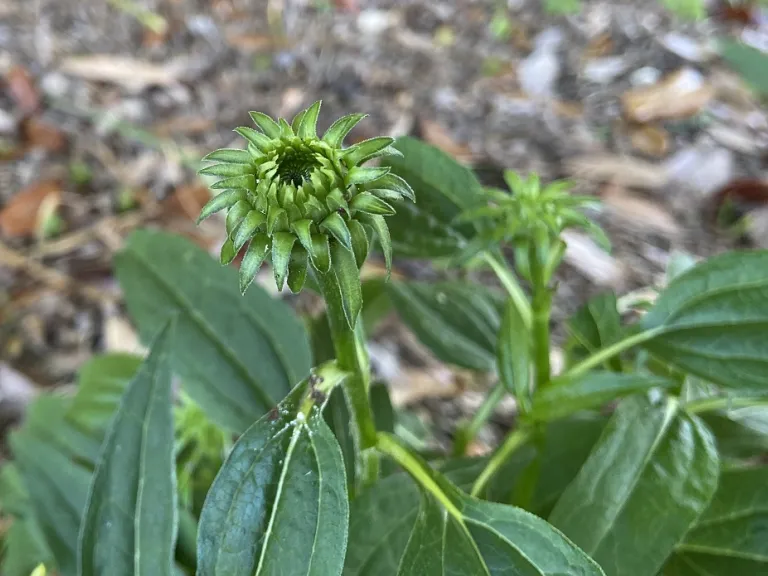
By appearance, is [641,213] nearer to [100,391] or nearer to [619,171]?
[619,171]

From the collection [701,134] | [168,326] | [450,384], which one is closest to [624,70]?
[701,134]

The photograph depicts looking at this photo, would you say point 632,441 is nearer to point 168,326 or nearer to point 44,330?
point 168,326

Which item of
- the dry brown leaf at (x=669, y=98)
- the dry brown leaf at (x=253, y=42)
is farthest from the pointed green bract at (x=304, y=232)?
the dry brown leaf at (x=253, y=42)

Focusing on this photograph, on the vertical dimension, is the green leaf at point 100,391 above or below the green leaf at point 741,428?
above

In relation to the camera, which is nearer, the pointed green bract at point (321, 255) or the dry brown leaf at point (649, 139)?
the pointed green bract at point (321, 255)

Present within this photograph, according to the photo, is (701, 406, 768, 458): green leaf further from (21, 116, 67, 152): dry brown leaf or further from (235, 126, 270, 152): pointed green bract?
(21, 116, 67, 152): dry brown leaf

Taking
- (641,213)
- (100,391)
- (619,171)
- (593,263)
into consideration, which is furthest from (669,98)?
(100,391)

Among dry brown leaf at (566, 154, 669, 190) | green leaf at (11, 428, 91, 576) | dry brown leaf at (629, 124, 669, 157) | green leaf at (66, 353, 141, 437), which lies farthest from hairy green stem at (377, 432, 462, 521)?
dry brown leaf at (629, 124, 669, 157)

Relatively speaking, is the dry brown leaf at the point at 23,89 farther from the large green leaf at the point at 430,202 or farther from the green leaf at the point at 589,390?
the green leaf at the point at 589,390
